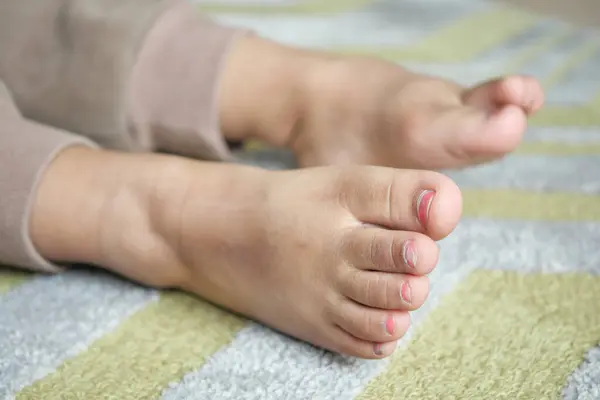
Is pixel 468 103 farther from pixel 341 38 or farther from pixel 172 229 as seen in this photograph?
pixel 341 38

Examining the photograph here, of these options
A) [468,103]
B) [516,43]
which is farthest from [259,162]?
[516,43]

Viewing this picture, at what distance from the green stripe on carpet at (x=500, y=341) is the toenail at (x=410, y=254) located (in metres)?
0.07

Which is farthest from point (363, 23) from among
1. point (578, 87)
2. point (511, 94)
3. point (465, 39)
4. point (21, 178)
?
point (21, 178)

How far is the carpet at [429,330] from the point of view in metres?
0.44

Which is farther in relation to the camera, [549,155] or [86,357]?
[549,155]

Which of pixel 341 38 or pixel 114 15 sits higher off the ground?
pixel 114 15

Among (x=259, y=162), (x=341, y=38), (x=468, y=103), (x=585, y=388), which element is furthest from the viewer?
(x=341, y=38)

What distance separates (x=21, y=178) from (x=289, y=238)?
21 centimetres

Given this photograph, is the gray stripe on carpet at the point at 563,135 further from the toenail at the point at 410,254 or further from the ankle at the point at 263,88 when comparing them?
the toenail at the point at 410,254

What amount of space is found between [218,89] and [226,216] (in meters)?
0.20

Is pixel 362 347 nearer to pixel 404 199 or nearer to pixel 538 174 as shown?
pixel 404 199

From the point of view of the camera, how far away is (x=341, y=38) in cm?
108

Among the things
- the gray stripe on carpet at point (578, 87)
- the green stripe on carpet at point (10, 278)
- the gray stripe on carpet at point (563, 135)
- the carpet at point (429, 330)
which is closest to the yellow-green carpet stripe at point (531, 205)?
the carpet at point (429, 330)

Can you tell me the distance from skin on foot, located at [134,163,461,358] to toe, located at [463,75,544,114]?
0.16 metres
